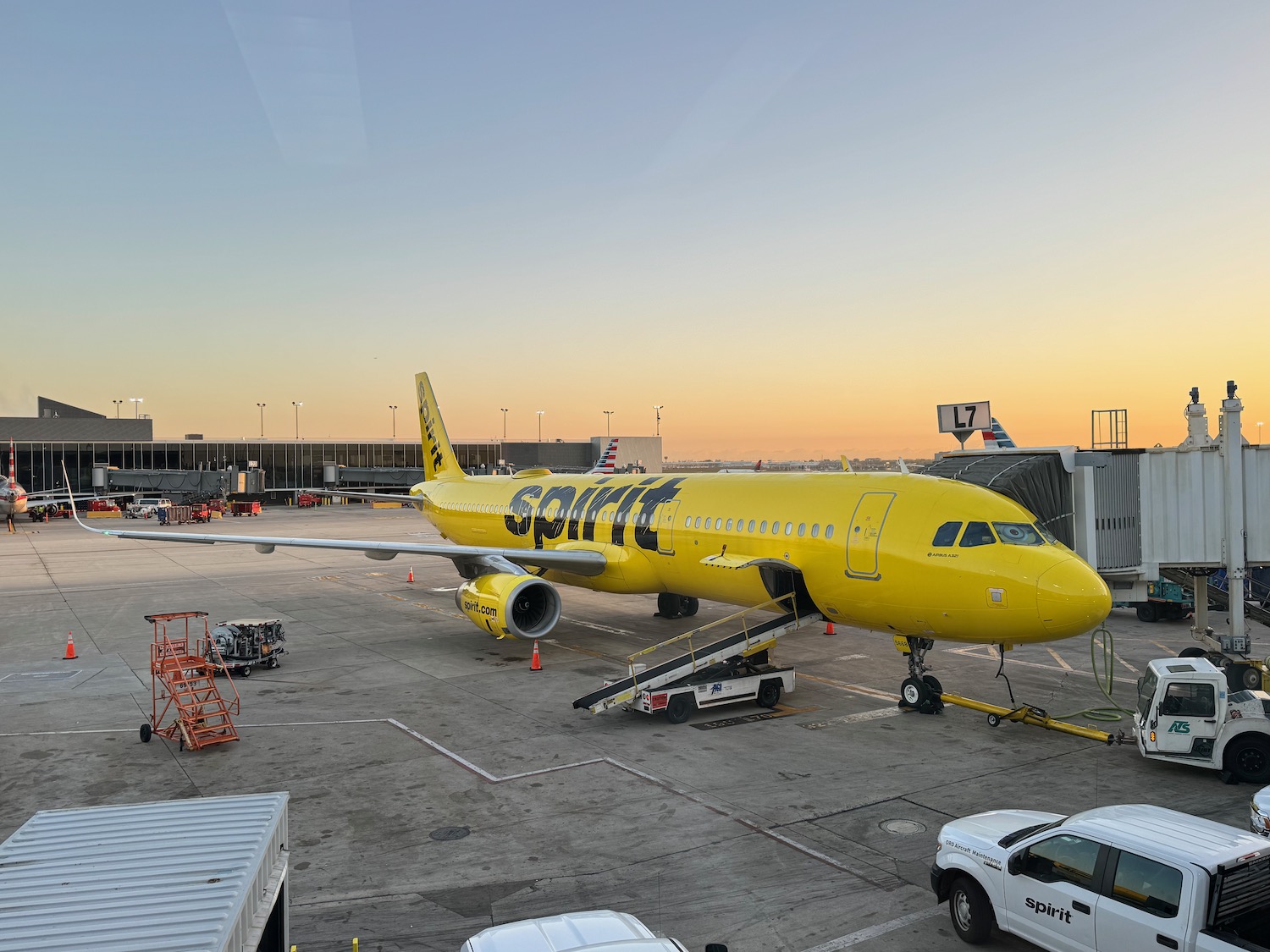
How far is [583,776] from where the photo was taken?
529 inches

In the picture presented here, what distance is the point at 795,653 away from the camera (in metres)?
22.8

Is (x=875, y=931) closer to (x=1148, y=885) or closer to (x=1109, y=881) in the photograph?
(x=1109, y=881)

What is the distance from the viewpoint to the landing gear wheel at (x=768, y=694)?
57.1 feet

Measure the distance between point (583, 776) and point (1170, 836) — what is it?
311 inches

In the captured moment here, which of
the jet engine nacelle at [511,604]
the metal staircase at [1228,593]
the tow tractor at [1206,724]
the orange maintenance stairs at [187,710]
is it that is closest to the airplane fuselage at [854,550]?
the tow tractor at [1206,724]

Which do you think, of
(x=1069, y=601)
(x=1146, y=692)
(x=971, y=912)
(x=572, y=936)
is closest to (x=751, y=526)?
(x=1069, y=601)

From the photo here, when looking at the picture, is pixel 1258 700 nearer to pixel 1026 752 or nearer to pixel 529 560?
pixel 1026 752

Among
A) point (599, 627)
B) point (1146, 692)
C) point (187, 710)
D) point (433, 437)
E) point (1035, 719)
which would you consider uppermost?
point (433, 437)

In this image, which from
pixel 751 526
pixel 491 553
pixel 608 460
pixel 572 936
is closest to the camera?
pixel 572 936

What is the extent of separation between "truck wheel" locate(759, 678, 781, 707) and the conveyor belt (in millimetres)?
704

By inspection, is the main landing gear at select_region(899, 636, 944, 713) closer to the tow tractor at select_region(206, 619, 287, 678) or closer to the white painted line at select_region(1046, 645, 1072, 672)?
the white painted line at select_region(1046, 645, 1072, 672)

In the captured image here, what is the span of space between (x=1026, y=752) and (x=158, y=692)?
17344mm

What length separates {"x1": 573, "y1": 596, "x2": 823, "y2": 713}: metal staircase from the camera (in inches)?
643

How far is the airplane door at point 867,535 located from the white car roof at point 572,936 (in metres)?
10.4
